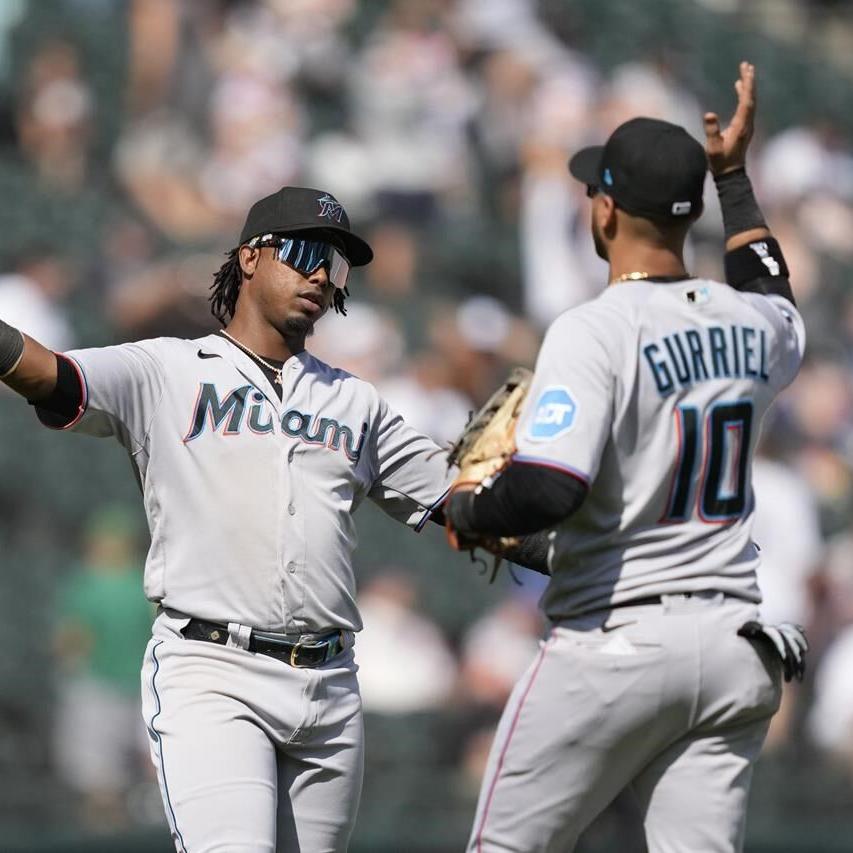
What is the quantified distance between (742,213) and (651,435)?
2.66 feet

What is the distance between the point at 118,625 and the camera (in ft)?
26.3

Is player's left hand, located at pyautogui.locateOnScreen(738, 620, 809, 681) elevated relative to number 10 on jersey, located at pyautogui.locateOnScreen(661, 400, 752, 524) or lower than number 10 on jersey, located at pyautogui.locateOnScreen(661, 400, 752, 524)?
lower

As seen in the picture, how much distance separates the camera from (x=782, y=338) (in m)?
3.58

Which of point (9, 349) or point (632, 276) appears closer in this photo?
point (632, 276)

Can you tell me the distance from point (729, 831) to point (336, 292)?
5.53 ft

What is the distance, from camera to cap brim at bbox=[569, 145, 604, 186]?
365 centimetres

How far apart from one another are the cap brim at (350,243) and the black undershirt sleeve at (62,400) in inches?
25.2

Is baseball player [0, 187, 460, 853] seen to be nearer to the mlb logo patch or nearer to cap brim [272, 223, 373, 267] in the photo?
cap brim [272, 223, 373, 267]

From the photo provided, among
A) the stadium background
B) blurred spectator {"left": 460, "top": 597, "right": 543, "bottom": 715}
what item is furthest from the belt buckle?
blurred spectator {"left": 460, "top": 597, "right": 543, "bottom": 715}

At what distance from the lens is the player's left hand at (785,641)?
3385 mm

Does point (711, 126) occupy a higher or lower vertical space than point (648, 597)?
higher

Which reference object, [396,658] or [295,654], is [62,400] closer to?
[295,654]

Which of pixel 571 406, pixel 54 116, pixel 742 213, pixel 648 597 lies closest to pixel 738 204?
pixel 742 213

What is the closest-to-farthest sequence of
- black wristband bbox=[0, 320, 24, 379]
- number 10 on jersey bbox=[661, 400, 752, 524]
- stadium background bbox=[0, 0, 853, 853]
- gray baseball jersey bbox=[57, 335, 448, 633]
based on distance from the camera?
number 10 on jersey bbox=[661, 400, 752, 524] → black wristband bbox=[0, 320, 24, 379] → gray baseball jersey bbox=[57, 335, 448, 633] → stadium background bbox=[0, 0, 853, 853]
